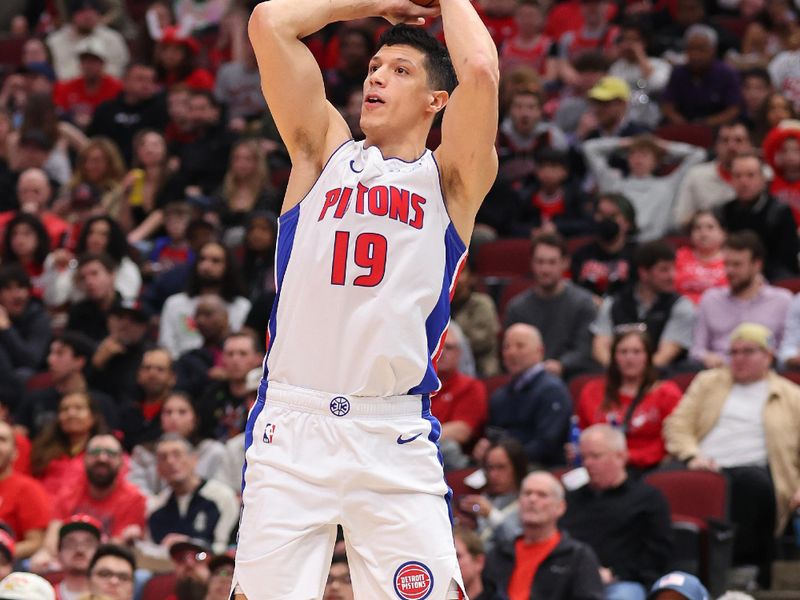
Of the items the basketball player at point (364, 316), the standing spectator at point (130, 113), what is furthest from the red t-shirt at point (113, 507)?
the standing spectator at point (130, 113)

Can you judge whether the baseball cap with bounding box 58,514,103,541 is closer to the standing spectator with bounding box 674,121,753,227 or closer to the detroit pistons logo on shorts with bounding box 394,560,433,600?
the detroit pistons logo on shorts with bounding box 394,560,433,600

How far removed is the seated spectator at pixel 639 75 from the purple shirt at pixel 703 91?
13 cm

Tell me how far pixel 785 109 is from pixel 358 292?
8.03 m

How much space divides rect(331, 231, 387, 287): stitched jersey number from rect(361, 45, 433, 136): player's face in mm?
382

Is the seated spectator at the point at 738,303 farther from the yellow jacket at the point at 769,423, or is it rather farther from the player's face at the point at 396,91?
the player's face at the point at 396,91

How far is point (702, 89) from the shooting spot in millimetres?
13203

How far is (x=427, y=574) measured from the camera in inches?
180

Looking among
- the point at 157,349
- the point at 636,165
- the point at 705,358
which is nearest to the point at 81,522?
the point at 157,349

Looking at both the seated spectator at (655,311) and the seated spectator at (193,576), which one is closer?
the seated spectator at (193,576)

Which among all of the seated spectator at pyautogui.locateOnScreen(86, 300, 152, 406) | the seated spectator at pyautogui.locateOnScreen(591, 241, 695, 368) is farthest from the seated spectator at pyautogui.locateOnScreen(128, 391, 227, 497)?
the seated spectator at pyautogui.locateOnScreen(591, 241, 695, 368)

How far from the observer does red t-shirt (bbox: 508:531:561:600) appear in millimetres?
8102

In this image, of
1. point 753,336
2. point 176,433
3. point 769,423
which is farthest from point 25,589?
point 753,336

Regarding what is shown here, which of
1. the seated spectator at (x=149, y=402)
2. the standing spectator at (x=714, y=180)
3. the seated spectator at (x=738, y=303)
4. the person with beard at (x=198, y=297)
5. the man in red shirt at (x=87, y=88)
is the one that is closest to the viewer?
the seated spectator at (x=738, y=303)

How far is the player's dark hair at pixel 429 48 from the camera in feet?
16.1
